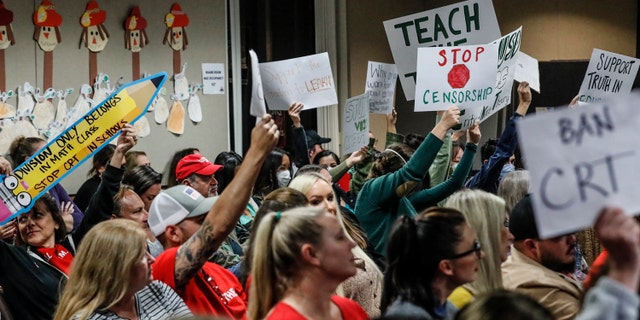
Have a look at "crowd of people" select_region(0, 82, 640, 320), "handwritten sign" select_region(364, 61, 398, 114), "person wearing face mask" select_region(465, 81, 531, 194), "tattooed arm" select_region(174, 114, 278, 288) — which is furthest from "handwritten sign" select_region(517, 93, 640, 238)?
"handwritten sign" select_region(364, 61, 398, 114)

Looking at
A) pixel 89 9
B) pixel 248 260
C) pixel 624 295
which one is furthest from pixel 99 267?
pixel 89 9

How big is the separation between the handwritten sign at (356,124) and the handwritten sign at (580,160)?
205 inches

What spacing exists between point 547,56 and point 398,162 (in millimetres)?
6882

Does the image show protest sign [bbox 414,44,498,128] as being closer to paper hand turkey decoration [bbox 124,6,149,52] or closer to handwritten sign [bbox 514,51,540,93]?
handwritten sign [bbox 514,51,540,93]

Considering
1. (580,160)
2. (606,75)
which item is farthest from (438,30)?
(580,160)

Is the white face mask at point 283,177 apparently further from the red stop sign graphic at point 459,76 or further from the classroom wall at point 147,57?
the classroom wall at point 147,57

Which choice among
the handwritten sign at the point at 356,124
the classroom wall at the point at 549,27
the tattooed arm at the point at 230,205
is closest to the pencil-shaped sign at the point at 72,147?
the tattooed arm at the point at 230,205

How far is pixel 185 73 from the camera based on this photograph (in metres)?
9.67

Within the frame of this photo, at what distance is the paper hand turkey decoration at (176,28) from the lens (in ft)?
31.2

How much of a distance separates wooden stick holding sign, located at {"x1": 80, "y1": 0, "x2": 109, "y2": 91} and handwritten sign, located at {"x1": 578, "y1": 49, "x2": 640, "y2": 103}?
4232mm

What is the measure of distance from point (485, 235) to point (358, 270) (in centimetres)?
71

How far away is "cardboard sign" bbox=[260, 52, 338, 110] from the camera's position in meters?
7.11

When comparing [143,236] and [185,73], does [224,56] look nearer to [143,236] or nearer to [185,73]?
[185,73]

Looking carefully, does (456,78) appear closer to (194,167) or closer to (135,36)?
(194,167)
